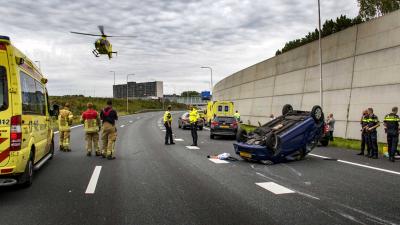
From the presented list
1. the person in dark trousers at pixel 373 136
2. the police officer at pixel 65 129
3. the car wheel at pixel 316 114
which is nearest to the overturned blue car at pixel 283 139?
the car wheel at pixel 316 114

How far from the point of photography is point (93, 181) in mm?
8633

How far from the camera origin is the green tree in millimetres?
54219

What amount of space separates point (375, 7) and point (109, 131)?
53.9 meters

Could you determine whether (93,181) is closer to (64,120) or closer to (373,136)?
(64,120)

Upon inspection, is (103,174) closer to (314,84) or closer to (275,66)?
(314,84)

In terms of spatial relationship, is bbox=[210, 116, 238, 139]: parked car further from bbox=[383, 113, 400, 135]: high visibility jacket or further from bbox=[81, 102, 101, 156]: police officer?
bbox=[383, 113, 400, 135]: high visibility jacket

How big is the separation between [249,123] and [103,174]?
3434cm

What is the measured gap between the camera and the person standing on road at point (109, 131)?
41.1ft

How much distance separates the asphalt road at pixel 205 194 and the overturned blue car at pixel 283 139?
0.42 metres

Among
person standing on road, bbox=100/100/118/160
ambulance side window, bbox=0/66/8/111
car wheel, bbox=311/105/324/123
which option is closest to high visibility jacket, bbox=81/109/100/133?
person standing on road, bbox=100/100/118/160

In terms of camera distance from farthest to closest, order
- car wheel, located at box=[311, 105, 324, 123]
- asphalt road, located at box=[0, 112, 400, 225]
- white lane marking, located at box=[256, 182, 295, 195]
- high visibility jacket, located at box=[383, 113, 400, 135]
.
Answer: high visibility jacket, located at box=[383, 113, 400, 135], car wheel, located at box=[311, 105, 324, 123], white lane marking, located at box=[256, 182, 295, 195], asphalt road, located at box=[0, 112, 400, 225]

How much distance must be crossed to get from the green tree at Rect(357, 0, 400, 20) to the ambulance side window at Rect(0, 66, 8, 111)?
186 ft

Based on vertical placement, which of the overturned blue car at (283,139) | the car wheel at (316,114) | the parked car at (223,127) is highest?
the car wheel at (316,114)

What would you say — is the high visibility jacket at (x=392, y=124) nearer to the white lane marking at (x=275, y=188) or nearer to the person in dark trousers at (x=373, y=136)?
the person in dark trousers at (x=373, y=136)
